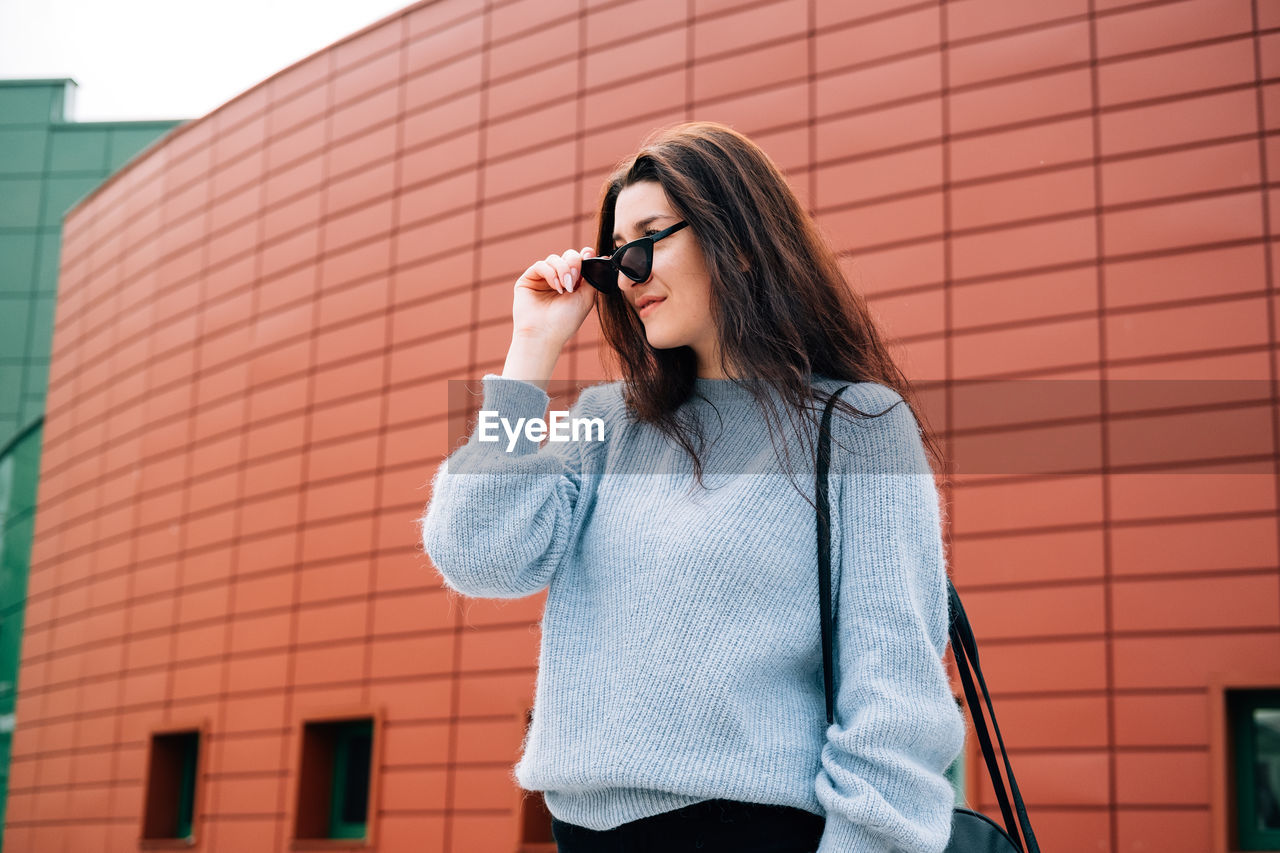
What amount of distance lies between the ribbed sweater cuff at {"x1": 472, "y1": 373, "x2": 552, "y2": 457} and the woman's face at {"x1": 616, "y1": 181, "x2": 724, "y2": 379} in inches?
7.9

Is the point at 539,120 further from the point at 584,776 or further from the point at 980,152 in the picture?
the point at 584,776

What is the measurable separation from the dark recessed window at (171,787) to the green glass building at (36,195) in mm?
7750

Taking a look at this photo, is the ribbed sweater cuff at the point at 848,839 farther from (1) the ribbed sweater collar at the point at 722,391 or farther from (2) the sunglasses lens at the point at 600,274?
(2) the sunglasses lens at the point at 600,274

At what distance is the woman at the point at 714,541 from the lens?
1536 millimetres

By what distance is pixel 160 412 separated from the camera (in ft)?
41.1

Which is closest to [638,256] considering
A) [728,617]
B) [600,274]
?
[600,274]

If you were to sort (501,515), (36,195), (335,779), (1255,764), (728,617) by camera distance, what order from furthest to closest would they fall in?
(36,195), (335,779), (1255,764), (501,515), (728,617)

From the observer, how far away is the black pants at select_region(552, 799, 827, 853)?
152 centimetres

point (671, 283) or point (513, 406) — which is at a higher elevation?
point (671, 283)

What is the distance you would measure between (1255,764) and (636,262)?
6.34 m

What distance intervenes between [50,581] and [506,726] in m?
7.45

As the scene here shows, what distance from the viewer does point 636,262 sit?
6.15 ft

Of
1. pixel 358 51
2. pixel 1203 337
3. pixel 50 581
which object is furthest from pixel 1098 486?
pixel 50 581

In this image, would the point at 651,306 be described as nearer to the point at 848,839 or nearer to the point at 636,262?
the point at 636,262
